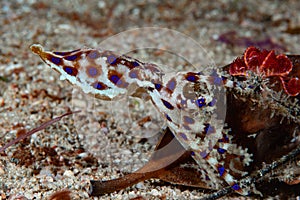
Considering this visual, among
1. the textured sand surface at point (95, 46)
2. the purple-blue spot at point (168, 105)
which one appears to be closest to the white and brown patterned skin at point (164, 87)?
the purple-blue spot at point (168, 105)

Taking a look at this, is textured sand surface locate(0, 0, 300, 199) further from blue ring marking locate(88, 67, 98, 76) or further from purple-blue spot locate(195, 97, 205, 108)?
purple-blue spot locate(195, 97, 205, 108)

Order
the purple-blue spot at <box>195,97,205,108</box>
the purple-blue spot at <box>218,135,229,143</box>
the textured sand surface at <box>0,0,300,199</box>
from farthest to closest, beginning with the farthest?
the textured sand surface at <box>0,0,300,199</box>
the purple-blue spot at <box>218,135,229,143</box>
the purple-blue spot at <box>195,97,205,108</box>

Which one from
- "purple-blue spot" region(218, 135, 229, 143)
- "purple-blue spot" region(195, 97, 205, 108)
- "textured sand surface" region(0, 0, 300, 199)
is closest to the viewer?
"purple-blue spot" region(195, 97, 205, 108)

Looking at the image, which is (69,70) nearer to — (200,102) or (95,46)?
(200,102)

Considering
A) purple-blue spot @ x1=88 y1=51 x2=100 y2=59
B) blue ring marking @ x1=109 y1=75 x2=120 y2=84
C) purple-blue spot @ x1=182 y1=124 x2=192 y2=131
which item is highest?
purple-blue spot @ x1=88 y1=51 x2=100 y2=59

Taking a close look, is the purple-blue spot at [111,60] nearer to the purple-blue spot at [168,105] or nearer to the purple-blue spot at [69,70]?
the purple-blue spot at [69,70]

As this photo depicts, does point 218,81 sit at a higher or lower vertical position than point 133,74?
Answer: lower

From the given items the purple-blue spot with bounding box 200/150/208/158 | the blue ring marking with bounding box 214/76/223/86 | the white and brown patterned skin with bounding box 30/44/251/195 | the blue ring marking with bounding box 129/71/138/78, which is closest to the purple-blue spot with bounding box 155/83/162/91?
the white and brown patterned skin with bounding box 30/44/251/195

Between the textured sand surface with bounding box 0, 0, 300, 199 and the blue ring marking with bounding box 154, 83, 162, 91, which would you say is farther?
the textured sand surface with bounding box 0, 0, 300, 199

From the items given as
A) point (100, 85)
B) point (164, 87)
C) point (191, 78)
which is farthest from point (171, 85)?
point (100, 85)
